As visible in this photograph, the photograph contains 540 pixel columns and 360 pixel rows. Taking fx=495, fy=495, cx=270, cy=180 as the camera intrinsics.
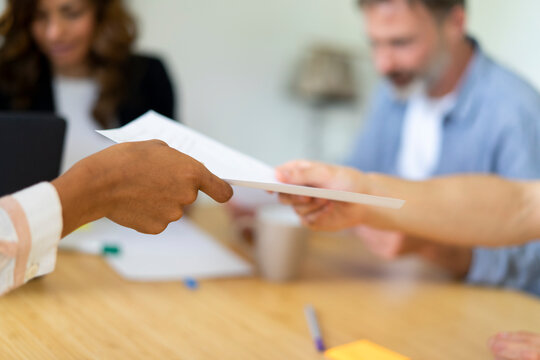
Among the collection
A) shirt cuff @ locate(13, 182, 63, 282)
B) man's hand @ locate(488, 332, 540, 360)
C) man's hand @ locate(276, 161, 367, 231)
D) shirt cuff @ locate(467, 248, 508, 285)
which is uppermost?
shirt cuff @ locate(13, 182, 63, 282)

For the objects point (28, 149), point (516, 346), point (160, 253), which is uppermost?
point (28, 149)

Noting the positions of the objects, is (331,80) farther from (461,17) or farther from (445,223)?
(445,223)

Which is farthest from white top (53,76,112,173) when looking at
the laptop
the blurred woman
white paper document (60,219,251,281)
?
the laptop

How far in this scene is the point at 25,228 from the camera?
0.44 m

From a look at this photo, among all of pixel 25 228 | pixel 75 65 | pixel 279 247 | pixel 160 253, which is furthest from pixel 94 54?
pixel 25 228

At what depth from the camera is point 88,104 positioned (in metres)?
1.36

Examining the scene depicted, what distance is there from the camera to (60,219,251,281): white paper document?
0.86 metres

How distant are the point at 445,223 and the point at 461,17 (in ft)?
2.98

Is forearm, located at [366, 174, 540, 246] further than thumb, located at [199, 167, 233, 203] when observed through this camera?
Yes

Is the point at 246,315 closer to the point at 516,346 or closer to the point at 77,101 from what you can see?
the point at 516,346

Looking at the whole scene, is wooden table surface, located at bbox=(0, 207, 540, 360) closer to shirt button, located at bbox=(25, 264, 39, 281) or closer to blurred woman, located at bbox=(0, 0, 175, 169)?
shirt button, located at bbox=(25, 264, 39, 281)

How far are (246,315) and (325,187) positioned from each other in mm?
229

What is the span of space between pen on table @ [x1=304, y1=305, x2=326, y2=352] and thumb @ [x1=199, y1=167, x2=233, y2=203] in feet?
0.83

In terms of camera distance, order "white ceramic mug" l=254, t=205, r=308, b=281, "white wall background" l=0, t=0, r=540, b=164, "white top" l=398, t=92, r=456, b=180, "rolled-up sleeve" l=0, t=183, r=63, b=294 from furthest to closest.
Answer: "white wall background" l=0, t=0, r=540, b=164, "white top" l=398, t=92, r=456, b=180, "white ceramic mug" l=254, t=205, r=308, b=281, "rolled-up sleeve" l=0, t=183, r=63, b=294
